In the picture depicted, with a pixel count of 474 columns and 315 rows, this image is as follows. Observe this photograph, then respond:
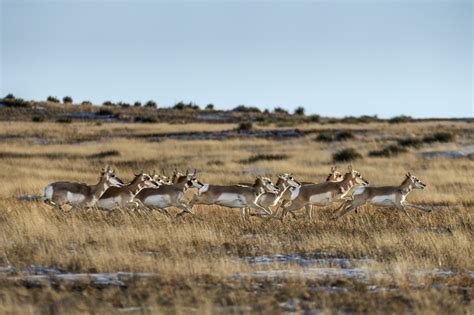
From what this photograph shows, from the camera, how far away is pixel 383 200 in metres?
18.8

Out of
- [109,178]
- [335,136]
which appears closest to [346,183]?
[109,178]

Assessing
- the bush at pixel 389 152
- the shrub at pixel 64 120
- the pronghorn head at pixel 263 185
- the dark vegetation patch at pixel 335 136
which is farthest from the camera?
the shrub at pixel 64 120

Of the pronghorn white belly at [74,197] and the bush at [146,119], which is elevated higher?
the bush at [146,119]

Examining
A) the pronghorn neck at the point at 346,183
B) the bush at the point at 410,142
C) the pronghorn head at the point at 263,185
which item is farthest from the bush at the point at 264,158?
the pronghorn head at the point at 263,185

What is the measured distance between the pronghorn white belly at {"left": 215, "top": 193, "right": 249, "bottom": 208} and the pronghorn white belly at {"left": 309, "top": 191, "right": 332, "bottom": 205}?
156cm

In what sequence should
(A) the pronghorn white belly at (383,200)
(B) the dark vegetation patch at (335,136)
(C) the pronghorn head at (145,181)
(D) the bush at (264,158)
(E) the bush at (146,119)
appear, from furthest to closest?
(E) the bush at (146,119), (B) the dark vegetation patch at (335,136), (D) the bush at (264,158), (C) the pronghorn head at (145,181), (A) the pronghorn white belly at (383,200)

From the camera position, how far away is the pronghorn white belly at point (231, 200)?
18516mm

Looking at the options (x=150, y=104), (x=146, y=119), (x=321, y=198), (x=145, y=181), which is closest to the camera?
(x=321, y=198)

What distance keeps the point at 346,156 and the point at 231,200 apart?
22.3 meters

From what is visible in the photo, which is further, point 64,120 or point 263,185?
point 64,120

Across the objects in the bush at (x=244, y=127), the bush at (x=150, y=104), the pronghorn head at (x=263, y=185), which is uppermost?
the bush at (x=150, y=104)

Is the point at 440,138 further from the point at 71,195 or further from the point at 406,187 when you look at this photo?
the point at 71,195

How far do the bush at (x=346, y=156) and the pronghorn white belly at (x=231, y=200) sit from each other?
70.5 ft

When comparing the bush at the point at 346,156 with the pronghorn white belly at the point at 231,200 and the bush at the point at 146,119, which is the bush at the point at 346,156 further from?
the bush at the point at 146,119
